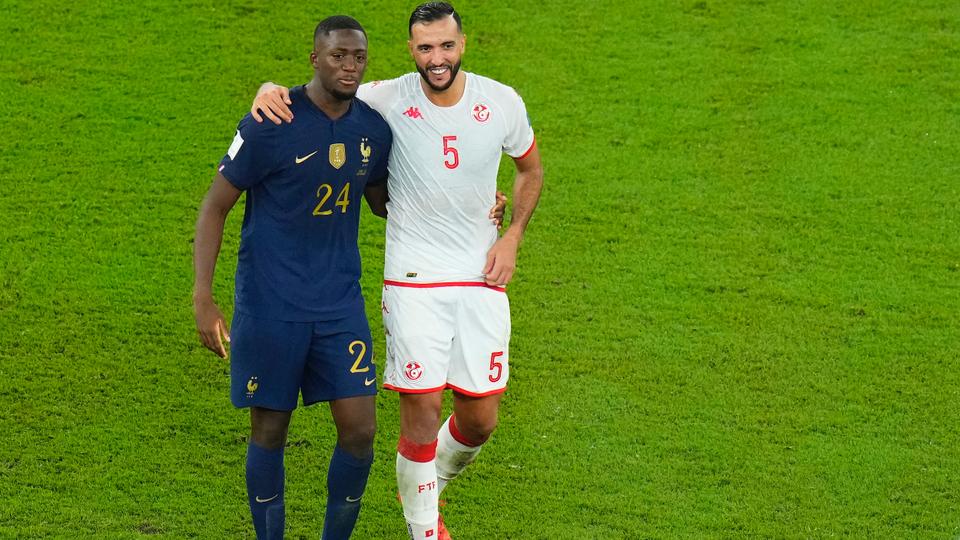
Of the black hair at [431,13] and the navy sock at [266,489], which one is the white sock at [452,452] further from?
the black hair at [431,13]

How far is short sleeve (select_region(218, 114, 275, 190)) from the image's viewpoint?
16.9 feet

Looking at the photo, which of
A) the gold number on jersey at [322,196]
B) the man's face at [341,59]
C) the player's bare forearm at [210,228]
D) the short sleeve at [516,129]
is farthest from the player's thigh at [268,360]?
the short sleeve at [516,129]

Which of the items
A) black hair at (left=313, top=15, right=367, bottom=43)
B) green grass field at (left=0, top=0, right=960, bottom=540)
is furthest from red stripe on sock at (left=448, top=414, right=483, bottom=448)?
black hair at (left=313, top=15, right=367, bottom=43)

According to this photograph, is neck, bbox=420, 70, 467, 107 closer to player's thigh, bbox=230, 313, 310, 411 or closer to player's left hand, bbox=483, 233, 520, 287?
player's left hand, bbox=483, 233, 520, 287

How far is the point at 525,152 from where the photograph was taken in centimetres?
581

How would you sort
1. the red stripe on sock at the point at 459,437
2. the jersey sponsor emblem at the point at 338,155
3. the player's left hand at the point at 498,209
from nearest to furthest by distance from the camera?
the jersey sponsor emblem at the point at 338,155, the player's left hand at the point at 498,209, the red stripe on sock at the point at 459,437

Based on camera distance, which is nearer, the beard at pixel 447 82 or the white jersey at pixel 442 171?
the beard at pixel 447 82

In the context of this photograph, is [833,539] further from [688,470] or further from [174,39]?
[174,39]

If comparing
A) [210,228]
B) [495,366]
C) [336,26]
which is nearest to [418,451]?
[495,366]

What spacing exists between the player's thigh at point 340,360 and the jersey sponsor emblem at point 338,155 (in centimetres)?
54

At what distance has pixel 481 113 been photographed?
221 inches

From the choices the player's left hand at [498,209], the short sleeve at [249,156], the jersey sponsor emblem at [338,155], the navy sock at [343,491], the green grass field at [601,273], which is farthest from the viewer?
the green grass field at [601,273]

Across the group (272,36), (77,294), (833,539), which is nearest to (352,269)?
(833,539)

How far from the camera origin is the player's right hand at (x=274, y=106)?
203 inches
